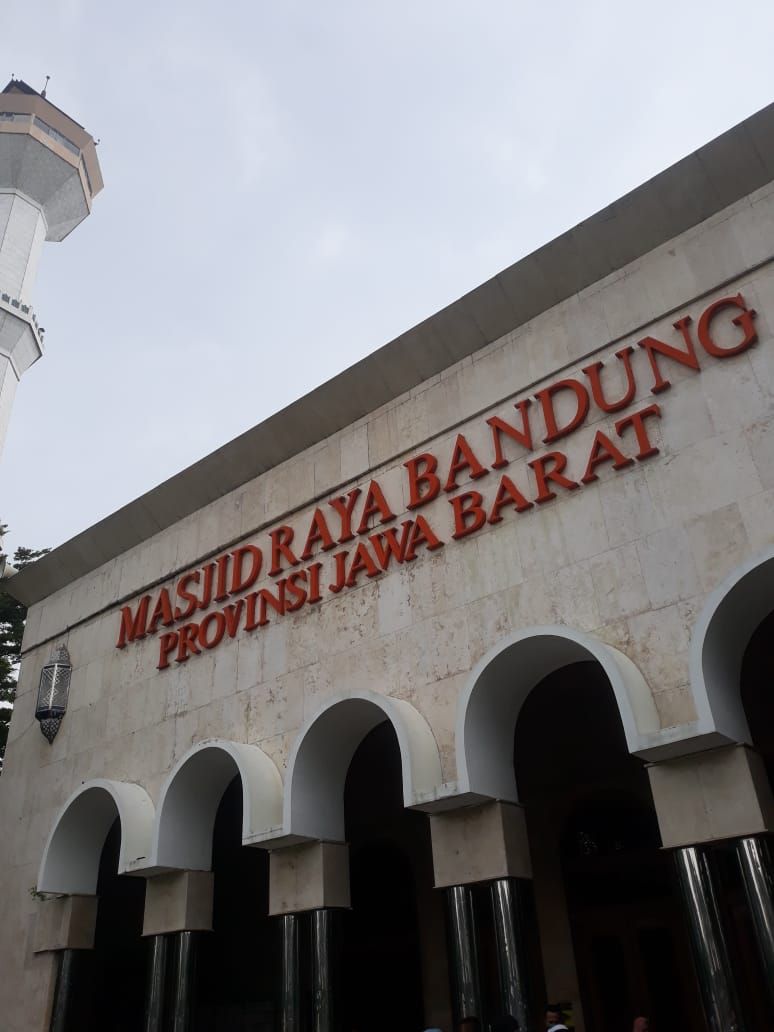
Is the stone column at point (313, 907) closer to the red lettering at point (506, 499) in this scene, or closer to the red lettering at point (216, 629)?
the red lettering at point (216, 629)

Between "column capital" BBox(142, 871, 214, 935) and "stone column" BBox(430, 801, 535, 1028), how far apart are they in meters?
4.13

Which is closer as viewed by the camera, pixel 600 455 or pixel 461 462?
pixel 600 455

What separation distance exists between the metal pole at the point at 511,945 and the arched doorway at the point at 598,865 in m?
2.93

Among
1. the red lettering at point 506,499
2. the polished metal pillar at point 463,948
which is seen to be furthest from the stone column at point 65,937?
the red lettering at point 506,499

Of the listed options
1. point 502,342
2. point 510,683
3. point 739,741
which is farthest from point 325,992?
point 502,342

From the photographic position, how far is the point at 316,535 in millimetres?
12531

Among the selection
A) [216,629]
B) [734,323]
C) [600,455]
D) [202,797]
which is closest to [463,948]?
[202,797]

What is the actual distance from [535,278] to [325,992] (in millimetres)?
9233

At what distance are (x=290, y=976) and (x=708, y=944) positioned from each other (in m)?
5.15

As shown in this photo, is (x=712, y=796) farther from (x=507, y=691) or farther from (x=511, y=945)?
(x=511, y=945)

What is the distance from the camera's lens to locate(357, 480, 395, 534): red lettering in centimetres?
1169

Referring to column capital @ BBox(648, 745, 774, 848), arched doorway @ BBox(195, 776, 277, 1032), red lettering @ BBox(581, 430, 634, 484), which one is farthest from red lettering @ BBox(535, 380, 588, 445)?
arched doorway @ BBox(195, 776, 277, 1032)

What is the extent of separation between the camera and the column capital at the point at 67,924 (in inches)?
500

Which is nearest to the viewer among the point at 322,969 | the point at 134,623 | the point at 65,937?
the point at 322,969
